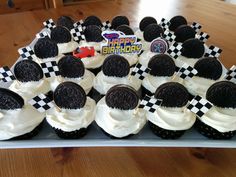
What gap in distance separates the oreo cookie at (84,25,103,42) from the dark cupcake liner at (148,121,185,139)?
115 centimetres

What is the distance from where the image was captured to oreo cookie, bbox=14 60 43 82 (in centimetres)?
160

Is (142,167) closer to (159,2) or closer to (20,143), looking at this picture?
(20,143)

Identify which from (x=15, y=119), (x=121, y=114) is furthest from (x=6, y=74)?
(x=121, y=114)

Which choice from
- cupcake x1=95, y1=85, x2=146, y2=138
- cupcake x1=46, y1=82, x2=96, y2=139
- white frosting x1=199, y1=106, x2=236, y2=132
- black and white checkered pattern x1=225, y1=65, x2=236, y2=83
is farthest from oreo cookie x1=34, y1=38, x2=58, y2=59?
black and white checkered pattern x1=225, y1=65, x2=236, y2=83

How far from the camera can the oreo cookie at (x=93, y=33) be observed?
Result: 89.6 inches

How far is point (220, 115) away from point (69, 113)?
0.88 metres

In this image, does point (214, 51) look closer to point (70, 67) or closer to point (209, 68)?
point (209, 68)

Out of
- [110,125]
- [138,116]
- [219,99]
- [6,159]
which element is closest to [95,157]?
[110,125]

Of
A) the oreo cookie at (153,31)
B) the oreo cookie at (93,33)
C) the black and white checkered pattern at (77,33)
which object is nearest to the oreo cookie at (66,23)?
the black and white checkered pattern at (77,33)

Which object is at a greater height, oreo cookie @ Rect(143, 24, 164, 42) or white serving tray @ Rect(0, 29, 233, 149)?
oreo cookie @ Rect(143, 24, 164, 42)

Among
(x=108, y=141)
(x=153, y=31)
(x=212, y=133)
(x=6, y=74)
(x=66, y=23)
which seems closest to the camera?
(x=108, y=141)

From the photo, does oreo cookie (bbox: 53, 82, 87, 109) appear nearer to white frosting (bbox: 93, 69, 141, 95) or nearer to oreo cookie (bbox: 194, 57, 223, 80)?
white frosting (bbox: 93, 69, 141, 95)

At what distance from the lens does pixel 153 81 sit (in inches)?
70.4

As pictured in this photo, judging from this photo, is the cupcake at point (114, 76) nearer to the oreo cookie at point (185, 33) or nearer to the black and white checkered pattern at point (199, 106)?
the black and white checkered pattern at point (199, 106)
